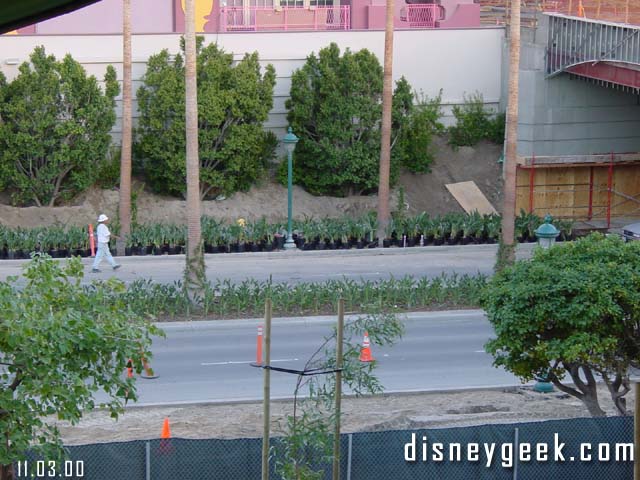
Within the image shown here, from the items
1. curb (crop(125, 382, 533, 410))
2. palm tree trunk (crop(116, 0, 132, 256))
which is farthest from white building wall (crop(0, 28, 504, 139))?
curb (crop(125, 382, 533, 410))

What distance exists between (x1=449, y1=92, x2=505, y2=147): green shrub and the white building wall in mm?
528

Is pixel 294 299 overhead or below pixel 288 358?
overhead

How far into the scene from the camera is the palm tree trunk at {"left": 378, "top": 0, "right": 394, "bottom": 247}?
2910 centimetres

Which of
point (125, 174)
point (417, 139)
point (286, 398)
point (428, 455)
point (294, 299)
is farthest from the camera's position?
point (417, 139)

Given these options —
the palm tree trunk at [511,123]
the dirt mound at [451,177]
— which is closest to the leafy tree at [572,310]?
the palm tree trunk at [511,123]

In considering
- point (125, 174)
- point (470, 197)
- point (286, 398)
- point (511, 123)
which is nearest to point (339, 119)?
point (470, 197)

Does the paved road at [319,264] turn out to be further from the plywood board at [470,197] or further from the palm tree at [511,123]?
the plywood board at [470,197]

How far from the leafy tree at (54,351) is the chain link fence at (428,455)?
2209 mm

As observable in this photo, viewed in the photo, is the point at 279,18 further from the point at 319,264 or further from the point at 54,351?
the point at 54,351

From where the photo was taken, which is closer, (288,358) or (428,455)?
(428,455)

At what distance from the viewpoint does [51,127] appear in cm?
3078

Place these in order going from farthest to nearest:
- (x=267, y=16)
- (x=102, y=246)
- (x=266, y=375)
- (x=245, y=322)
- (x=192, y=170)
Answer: (x=267, y=16) → (x=102, y=246) → (x=192, y=170) → (x=245, y=322) → (x=266, y=375)

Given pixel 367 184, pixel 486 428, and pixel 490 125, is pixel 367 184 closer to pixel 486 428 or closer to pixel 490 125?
pixel 490 125

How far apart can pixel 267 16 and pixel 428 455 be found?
28.5 m
